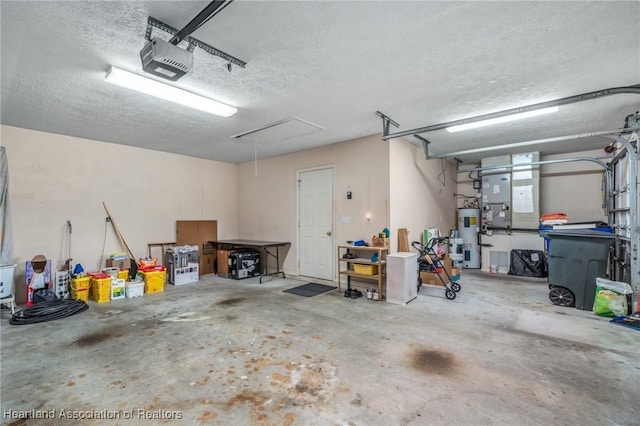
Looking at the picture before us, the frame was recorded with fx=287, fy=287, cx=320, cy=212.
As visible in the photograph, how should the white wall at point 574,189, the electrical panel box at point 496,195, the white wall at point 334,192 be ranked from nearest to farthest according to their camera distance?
the white wall at point 334,192 → the white wall at point 574,189 → the electrical panel box at point 496,195

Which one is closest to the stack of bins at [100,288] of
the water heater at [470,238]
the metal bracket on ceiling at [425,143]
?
the metal bracket on ceiling at [425,143]

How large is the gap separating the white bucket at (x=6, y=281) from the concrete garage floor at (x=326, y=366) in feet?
1.16

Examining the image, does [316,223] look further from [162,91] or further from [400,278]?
[162,91]

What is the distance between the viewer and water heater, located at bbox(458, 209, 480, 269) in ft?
24.9

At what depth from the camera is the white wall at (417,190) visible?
529 cm

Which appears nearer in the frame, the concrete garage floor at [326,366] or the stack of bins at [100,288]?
the concrete garage floor at [326,366]

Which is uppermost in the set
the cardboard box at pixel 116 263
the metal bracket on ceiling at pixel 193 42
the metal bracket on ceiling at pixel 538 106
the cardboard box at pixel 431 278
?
the metal bracket on ceiling at pixel 193 42

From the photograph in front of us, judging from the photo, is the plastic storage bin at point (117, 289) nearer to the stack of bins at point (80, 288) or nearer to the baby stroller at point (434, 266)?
the stack of bins at point (80, 288)

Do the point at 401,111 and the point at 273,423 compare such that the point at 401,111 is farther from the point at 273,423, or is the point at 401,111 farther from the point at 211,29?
the point at 273,423

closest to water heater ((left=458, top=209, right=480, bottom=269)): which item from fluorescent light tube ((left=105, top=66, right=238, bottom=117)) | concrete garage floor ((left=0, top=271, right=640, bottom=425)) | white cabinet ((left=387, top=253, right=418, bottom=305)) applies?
concrete garage floor ((left=0, top=271, right=640, bottom=425))

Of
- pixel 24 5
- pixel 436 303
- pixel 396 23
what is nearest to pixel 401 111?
pixel 396 23

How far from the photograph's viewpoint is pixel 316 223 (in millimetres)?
6227

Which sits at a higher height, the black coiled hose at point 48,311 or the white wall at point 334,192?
the white wall at point 334,192

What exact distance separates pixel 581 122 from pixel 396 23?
431cm
